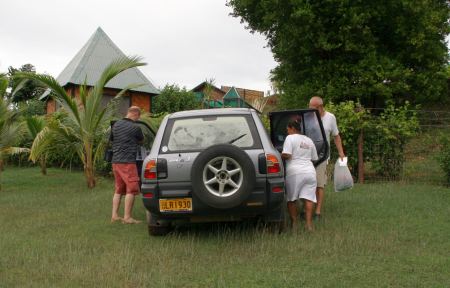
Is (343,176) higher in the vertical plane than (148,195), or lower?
higher

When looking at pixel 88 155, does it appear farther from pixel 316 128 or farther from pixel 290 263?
pixel 290 263

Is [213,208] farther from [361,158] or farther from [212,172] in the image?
[361,158]

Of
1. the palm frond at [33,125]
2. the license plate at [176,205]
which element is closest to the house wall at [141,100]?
the palm frond at [33,125]

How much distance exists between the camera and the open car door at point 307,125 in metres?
6.95

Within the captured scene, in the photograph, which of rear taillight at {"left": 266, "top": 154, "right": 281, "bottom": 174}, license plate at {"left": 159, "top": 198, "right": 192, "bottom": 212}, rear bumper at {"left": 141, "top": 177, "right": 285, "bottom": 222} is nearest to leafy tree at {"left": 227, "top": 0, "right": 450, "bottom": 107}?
rear taillight at {"left": 266, "top": 154, "right": 281, "bottom": 174}

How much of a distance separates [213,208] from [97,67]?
61.7 feet

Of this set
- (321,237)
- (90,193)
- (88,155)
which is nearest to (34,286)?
(321,237)

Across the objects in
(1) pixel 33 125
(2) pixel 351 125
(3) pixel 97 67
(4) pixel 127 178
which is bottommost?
(4) pixel 127 178

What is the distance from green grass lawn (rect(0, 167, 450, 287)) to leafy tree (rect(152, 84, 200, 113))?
19.7 metres

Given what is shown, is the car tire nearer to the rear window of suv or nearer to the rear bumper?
the rear bumper

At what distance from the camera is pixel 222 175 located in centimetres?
555

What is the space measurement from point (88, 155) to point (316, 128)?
6597 mm

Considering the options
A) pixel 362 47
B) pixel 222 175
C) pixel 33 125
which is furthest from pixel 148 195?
pixel 362 47

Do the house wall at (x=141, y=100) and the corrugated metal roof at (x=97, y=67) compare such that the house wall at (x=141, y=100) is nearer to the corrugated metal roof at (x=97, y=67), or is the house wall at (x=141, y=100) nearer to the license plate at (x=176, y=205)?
the corrugated metal roof at (x=97, y=67)
